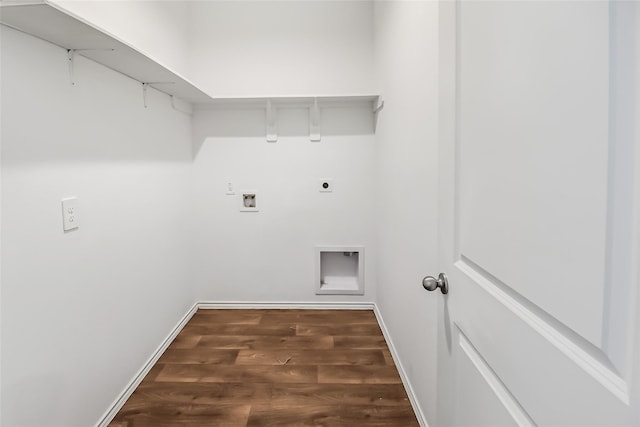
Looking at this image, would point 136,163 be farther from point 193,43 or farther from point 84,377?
point 193,43

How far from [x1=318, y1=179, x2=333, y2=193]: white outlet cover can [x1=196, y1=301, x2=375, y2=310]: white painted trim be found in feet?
3.30

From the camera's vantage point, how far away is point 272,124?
2.79 metres

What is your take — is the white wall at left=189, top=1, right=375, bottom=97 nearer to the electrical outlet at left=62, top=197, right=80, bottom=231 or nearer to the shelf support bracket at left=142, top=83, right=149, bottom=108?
the shelf support bracket at left=142, top=83, right=149, bottom=108

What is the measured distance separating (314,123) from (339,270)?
135cm

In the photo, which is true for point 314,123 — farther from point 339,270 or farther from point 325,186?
point 339,270

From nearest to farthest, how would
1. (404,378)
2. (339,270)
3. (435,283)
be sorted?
(435,283)
(404,378)
(339,270)

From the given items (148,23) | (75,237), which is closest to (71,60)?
(75,237)

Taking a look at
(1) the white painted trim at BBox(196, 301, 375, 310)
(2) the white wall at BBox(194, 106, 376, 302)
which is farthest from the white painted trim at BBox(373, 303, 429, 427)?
(2) the white wall at BBox(194, 106, 376, 302)

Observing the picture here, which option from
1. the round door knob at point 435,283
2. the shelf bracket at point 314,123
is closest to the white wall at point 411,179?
Result: the round door knob at point 435,283

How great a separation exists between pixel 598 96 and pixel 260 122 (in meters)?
2.64

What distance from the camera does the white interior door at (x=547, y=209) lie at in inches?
14.8

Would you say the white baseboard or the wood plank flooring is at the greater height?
the white baseboard

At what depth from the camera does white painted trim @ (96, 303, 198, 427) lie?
162 cm

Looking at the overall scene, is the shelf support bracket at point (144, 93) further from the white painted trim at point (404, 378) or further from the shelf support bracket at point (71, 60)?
the white painted trim at point (404, 378)
